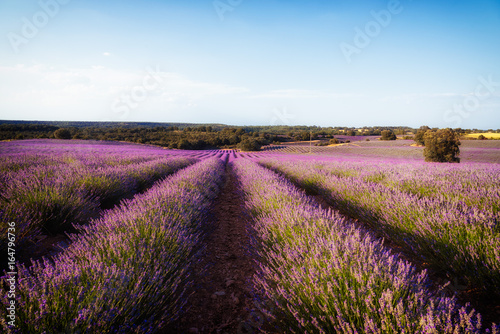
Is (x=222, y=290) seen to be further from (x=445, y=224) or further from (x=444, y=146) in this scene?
(x=444, y=146)

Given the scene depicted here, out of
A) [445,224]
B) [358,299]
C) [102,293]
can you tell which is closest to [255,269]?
[358,299]

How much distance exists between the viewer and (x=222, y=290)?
215 centimetres

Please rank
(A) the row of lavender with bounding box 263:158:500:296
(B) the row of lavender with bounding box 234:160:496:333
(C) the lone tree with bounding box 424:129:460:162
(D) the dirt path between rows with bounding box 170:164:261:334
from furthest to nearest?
(C) the lone tree with bounding box 424:129:460:162
(A) the row of lavender with bounding box 263:158:500:296
(D) the dirt path between rows with bounding box 170:164:261:334
(B) the row of lavender with bounding box 234:160:496:333

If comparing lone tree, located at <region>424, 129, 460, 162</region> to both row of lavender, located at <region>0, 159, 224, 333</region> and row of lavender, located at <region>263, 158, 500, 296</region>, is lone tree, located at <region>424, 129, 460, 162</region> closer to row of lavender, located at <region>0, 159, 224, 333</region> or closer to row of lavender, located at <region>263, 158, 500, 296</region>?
row of lavender, located at <region>263, 158, 500, 296</region>

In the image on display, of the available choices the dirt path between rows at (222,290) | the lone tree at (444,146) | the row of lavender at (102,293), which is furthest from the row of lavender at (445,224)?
the lone tree at (444,146)

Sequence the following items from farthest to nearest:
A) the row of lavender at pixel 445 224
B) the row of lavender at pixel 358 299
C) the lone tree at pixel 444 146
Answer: the lone tree at pixel 444 146 → the row of lavender at pixel 445 224 → the row of lavender at pixel 358 299

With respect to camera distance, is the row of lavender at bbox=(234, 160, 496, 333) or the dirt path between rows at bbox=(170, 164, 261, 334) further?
the dirt path between rows at bbox=(170, 164, 261, 334)

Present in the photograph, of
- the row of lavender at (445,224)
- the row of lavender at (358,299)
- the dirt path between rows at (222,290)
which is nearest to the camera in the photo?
the row of lavender at (358,299)

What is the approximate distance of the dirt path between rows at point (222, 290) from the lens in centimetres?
171

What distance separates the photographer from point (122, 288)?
1.29 metres

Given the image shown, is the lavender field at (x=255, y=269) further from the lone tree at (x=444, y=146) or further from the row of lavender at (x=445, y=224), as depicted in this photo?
the lone tree at (x=444, y=146)

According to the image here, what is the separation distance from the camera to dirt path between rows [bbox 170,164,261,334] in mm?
1711

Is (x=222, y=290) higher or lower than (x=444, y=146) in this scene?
lower

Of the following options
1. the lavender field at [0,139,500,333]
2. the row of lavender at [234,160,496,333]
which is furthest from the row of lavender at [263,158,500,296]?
the row of lavender at [234,160,496,333]
